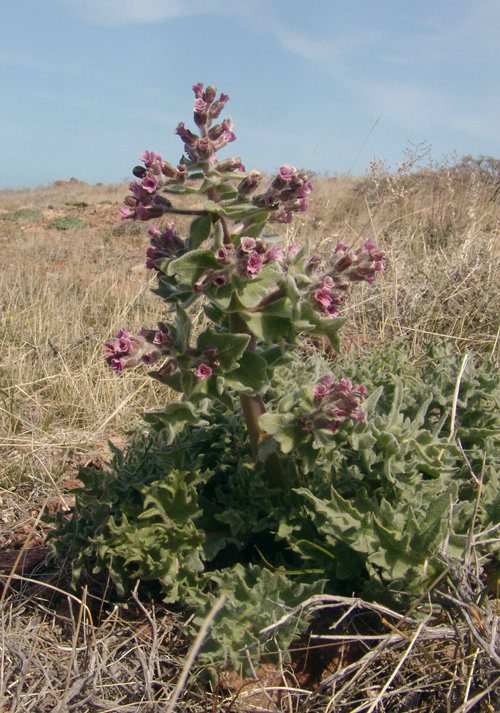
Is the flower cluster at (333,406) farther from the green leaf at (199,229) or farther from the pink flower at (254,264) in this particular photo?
the green leaf at (199,229)

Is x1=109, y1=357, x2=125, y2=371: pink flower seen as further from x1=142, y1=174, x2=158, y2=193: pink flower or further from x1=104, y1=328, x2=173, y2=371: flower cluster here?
x1=142, y1=174, x2=158, y2=193: pink flower

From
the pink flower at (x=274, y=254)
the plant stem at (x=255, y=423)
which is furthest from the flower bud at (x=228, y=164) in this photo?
the plant stem at (x=255, y=423)

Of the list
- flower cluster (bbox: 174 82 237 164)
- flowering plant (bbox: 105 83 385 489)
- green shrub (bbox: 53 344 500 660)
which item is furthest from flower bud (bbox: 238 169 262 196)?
green shrub (bbox: 53 344 500 660)

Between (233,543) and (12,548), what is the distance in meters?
1.34

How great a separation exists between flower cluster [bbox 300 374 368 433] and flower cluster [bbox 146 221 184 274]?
74 cm

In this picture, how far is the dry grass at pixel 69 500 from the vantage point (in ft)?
6.33

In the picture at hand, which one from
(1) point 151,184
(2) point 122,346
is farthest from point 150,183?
(2) point 122,346

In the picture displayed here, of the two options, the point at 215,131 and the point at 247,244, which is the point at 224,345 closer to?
the point at 247,244

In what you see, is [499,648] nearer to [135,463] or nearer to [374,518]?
[374,518]

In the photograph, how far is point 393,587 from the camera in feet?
6.75

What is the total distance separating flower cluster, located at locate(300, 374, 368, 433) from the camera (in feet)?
6.79

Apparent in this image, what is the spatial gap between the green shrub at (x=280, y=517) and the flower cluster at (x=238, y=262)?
54cm

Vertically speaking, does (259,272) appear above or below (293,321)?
above

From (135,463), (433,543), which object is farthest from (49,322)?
(433,543)
